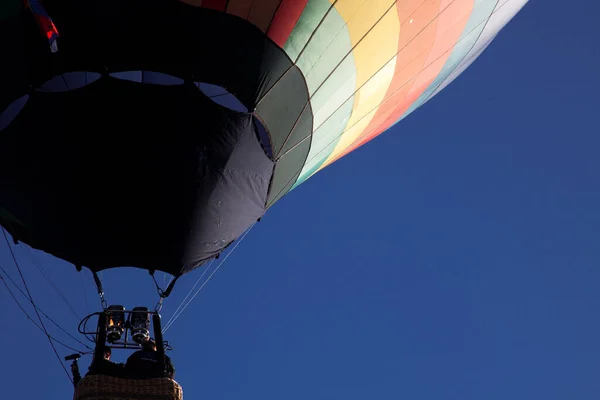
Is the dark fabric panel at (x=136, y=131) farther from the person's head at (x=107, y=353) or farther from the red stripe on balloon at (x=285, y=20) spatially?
the person's head at (x=107, y=353)

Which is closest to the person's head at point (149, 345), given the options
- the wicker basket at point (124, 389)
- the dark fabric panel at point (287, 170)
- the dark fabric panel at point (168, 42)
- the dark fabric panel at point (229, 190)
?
the wicker basket at point (124, 389)

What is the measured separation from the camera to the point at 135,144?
8.22 metres

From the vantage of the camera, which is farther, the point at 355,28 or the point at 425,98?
the point at 425,98

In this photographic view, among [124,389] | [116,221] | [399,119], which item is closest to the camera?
[124,389]

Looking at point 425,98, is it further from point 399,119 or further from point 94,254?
point 94,254

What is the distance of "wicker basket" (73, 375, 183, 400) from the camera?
7.71 metres

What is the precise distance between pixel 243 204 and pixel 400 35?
1768 millimetres

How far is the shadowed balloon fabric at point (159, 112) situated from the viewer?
8016 millimetres

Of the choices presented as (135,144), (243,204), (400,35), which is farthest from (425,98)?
(135,144)

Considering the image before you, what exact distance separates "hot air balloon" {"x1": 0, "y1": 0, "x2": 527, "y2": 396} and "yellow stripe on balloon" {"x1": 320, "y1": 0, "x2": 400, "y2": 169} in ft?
0.06

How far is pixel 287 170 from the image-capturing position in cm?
911

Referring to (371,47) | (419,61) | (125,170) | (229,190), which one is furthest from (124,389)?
(419,61)

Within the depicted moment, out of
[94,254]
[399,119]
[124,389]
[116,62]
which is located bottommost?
[124,389]

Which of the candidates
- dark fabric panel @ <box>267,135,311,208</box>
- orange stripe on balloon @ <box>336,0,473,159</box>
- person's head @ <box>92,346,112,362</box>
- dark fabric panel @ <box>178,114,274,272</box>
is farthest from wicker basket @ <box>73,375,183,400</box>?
→ orange stripe on balloon @ <box>336,0,473,159</box>
